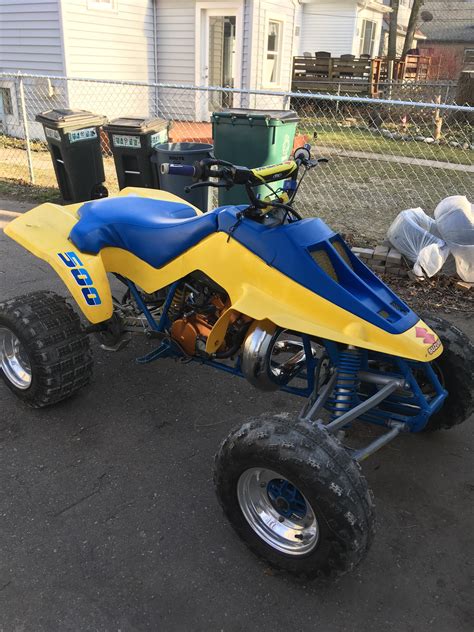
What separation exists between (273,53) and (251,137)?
11517mm

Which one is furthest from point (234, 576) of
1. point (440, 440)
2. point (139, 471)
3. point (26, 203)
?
point (26, 203)

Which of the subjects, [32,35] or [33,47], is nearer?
[32,35]

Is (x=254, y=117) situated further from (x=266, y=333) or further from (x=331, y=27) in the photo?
(x=331, y=27)

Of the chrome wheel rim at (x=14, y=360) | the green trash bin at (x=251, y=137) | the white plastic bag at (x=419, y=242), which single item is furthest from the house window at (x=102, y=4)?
the chrome wheel rim at (x=14, y=360)

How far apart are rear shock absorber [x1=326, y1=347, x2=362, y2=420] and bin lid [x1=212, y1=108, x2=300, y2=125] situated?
421cm

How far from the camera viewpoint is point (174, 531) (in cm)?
276

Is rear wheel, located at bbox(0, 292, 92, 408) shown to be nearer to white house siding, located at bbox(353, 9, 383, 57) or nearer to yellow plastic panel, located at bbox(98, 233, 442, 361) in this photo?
yellow plastic panel, located at bbox(98, 233, 442, 361)

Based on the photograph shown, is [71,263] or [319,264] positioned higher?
[319,264]

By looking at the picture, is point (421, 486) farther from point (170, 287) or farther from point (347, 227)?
point (347, 227)

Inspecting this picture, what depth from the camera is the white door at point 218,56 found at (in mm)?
13844

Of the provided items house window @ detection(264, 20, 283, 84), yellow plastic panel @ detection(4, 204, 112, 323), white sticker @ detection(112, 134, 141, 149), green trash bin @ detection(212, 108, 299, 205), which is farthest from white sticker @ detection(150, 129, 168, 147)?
house window @ detection(264, 20, 283, 84)

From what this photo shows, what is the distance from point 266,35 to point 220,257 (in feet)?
45.6

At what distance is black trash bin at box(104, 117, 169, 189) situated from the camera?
7113 millimetres

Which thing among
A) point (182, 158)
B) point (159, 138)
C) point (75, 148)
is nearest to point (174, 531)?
point (182, 158)
